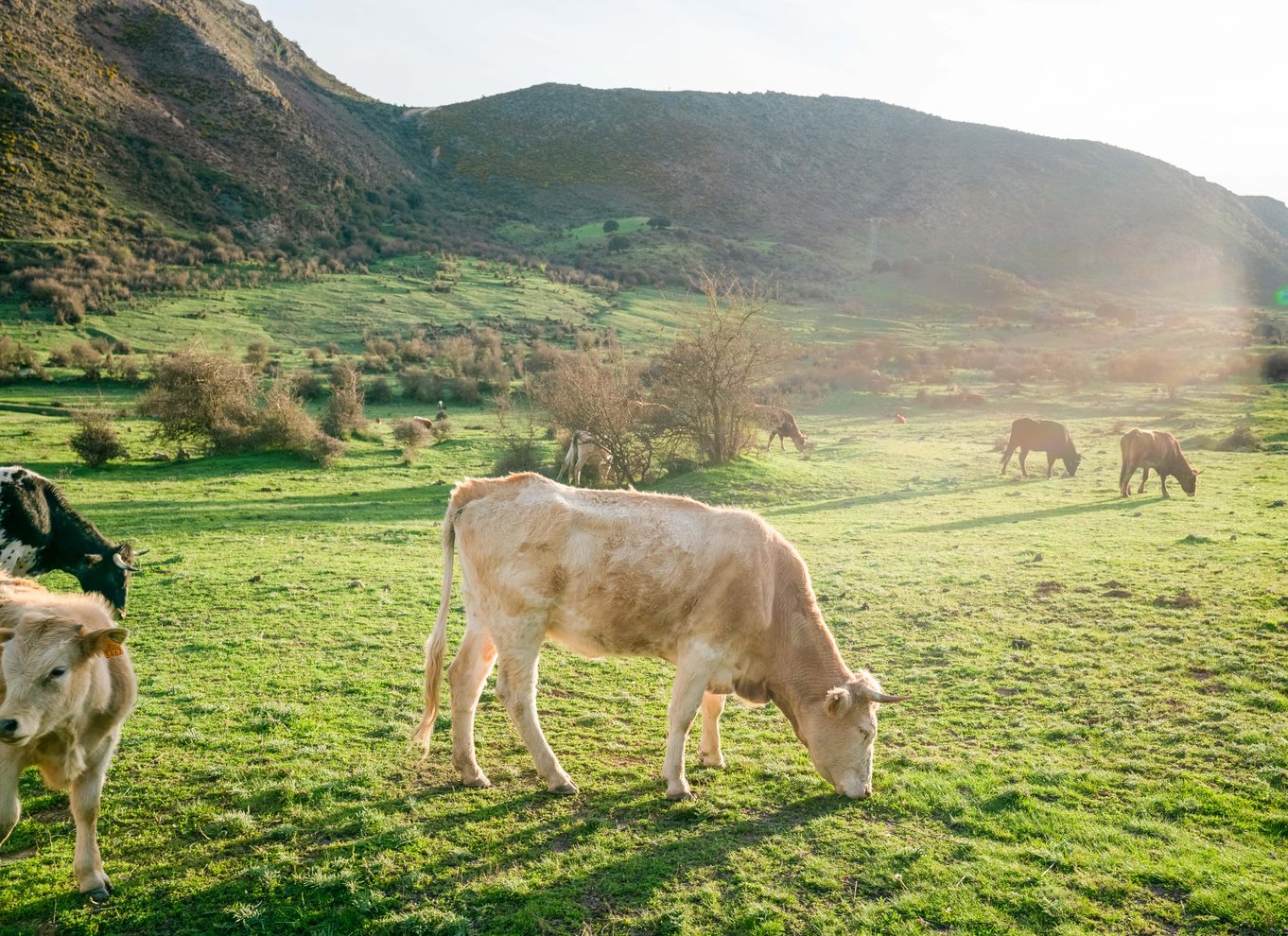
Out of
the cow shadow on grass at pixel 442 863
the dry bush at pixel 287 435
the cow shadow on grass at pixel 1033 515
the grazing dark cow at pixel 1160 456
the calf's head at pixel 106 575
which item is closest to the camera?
the cow shadow on grass at pixel 442 863

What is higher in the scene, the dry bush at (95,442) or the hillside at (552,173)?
the hillside at (552,173)

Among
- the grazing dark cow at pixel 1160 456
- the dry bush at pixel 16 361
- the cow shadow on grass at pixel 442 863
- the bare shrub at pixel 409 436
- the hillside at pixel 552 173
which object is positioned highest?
the hillside at pixel 552 173

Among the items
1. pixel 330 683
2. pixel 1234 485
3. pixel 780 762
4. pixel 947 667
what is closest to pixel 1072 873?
pixel 780 762

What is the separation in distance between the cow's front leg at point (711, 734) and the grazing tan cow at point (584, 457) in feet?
58.5

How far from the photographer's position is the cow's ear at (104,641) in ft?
16.4

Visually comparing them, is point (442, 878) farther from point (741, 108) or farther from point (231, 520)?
point (741, 108)

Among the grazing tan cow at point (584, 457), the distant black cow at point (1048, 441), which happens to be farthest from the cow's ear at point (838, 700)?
the distant black cow at point (1048, 441)

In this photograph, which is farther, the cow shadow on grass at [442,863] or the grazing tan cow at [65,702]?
the cow shadow on grass at [442,863]

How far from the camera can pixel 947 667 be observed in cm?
961

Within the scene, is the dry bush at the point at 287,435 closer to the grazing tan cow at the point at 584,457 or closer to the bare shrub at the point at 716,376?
the grazing tan cow at the point at 584,457

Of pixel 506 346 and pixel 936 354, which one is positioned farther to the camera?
pixel 936 354

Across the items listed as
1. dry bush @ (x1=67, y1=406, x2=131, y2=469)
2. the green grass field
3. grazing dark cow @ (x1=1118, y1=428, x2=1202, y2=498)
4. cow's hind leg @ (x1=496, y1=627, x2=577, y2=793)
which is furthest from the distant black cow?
dry bush @ (x1=67, y1=406, x2=131, y2=469)

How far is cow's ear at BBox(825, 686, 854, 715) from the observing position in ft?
20.8

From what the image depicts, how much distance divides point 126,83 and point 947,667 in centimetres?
9254
